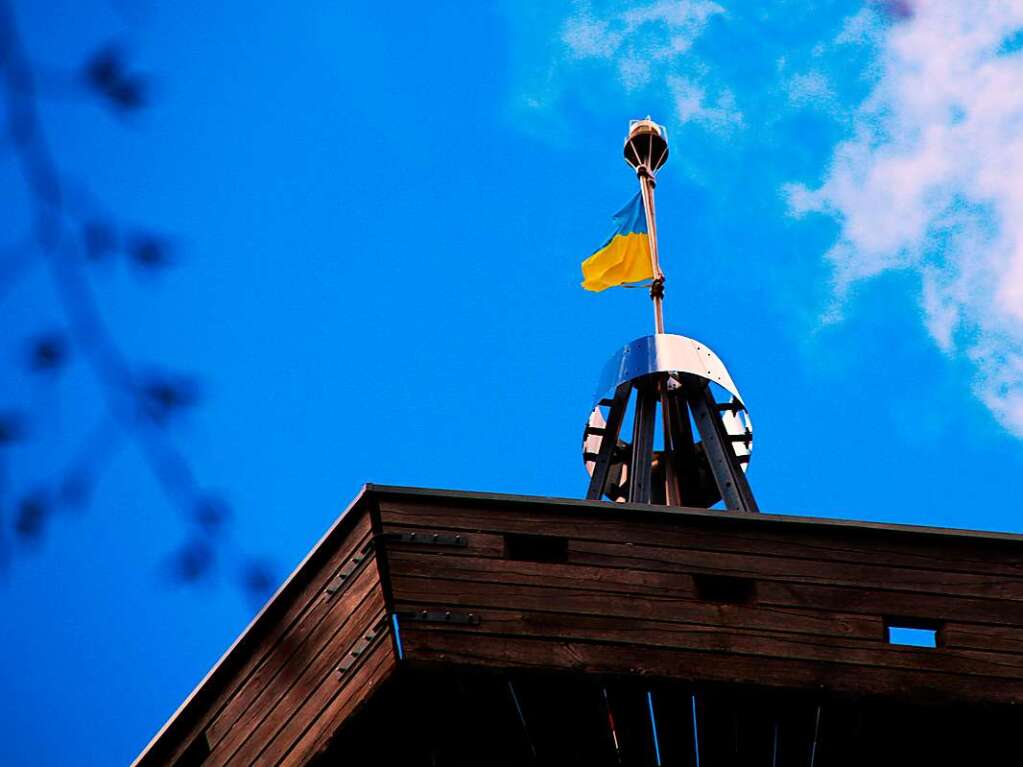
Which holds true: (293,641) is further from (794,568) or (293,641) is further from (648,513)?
(794,568)

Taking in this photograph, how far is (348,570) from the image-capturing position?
932 cm

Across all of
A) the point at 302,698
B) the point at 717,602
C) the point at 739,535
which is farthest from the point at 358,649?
the point at 739,535

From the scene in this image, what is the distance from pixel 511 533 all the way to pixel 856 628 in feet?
6.74

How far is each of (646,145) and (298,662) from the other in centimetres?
847

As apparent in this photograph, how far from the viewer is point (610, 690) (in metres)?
8.90

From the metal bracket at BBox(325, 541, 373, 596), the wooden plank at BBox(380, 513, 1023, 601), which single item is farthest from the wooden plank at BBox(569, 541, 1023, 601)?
the metal bracket at BBox(325, 541, 373, 596)

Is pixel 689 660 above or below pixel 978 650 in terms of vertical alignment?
below

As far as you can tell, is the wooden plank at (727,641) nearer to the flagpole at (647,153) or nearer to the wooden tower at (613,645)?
the wooden tower at (613,645)

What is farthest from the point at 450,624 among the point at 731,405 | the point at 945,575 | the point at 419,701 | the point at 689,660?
the point at 731,405

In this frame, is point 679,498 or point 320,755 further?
point 679,498

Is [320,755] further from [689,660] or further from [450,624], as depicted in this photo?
[689,660]

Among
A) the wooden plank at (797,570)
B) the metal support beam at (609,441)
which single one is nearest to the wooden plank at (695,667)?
the wooden plank at (797,570)

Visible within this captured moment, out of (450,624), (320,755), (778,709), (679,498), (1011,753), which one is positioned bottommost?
(320,755)

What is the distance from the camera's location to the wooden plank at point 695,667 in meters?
8.73
